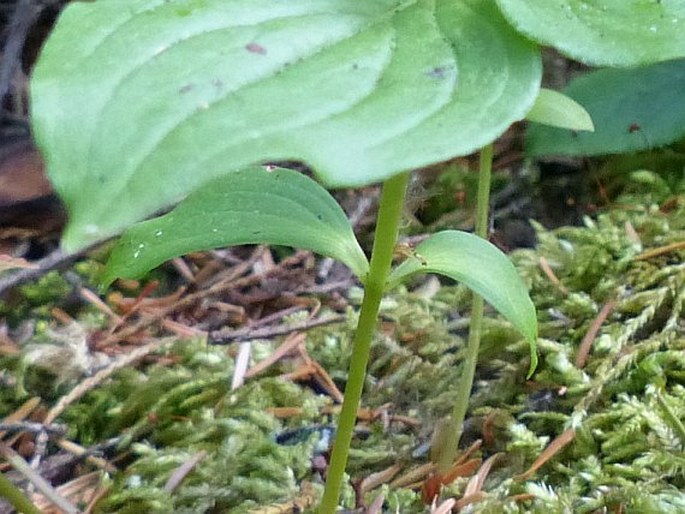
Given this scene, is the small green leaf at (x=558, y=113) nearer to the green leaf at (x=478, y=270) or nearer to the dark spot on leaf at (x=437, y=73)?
the green leaf at (x=478, y=270)

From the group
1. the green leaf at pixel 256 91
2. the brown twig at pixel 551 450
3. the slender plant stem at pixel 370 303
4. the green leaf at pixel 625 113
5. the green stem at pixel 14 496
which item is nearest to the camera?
the green leaf at pixel 256 91

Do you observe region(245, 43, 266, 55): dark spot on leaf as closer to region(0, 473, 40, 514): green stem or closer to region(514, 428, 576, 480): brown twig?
region(0, 473, 40, 514): green stem

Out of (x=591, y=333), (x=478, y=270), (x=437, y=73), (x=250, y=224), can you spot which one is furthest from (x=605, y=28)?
(x=591, y=333)

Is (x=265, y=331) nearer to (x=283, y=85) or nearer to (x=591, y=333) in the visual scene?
(x=591, y=333)

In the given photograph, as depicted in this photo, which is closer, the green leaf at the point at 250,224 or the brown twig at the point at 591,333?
the green leaf at the point at 250,224

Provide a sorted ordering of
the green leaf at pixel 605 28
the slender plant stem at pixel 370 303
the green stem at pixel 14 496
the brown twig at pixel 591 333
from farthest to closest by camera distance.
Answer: the brown twig at pixel 591 333, the green stem at pixel 14 496, the slender plant stem at pixel 370 303, the green leaf at pixel 605 28

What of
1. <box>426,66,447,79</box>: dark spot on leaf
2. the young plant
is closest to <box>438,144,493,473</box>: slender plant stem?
the young plant

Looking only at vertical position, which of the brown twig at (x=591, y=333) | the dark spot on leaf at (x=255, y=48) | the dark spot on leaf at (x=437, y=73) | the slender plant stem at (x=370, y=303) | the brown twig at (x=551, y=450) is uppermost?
the dark spot on leaf at (x=255, y=48)

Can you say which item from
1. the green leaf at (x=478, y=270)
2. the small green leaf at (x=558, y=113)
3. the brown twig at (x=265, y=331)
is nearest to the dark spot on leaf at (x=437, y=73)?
the green leaf at (x=478, y=270)
